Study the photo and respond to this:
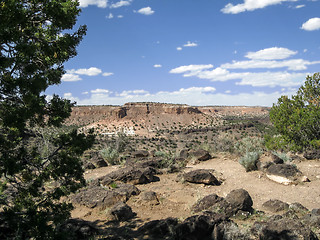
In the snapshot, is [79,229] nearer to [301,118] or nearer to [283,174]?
[283,174]

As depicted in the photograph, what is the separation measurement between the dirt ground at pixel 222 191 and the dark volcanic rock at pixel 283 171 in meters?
0.44

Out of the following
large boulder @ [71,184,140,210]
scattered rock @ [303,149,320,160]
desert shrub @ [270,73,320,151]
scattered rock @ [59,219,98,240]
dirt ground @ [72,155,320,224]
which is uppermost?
desert shrub @ [270,73,320,151]

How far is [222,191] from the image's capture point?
30.9ft

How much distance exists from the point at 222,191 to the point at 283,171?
290 cm

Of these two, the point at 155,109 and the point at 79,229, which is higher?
the point at 155,109

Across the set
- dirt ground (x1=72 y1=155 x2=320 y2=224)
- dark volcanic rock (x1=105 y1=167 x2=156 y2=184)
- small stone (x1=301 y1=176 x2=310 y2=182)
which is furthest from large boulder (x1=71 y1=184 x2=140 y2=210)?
small stone (x1=301 y1=176 x2=310 y2=182)

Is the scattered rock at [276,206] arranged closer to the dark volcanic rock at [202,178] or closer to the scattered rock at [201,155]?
the dark volcanic rock at [202,178]

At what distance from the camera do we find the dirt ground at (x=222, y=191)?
7.32 metres

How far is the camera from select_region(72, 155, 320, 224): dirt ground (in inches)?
288

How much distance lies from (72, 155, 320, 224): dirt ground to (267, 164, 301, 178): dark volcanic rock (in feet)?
1.44

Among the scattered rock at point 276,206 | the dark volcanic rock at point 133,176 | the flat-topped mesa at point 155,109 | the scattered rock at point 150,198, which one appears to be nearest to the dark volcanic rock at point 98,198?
the scattered rock at point 150,198

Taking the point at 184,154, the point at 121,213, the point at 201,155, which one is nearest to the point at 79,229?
the point at 121,213

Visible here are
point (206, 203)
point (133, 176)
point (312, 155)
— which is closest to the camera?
point (206, 203)

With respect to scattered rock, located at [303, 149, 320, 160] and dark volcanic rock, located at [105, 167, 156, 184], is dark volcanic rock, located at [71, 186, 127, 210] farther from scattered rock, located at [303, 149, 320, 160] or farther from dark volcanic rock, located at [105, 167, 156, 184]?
scattered rock, located at [303, 149, 320, 160]
